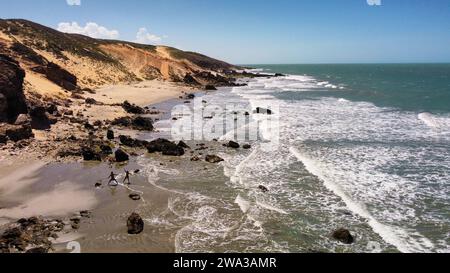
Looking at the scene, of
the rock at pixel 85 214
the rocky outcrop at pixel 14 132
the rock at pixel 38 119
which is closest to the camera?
the rock at pixel 85 214

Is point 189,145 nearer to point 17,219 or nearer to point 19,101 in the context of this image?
point 19,101

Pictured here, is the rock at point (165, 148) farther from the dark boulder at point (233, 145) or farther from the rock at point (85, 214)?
the rock at point (85, 214)

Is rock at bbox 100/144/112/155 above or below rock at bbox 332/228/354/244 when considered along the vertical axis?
above

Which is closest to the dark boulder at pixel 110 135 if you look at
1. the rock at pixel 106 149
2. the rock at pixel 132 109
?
the rock at pixel 106 149

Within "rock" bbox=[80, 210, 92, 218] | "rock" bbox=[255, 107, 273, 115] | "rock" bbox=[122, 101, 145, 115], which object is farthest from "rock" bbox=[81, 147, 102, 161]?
"rock" bbox=[255, 107, 273, 115]

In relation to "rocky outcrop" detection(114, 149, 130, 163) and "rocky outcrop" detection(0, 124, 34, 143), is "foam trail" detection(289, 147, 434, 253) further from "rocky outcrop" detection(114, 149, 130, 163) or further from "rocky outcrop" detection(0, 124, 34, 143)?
"rocky outcrop" detection(0, 124, 34, 143)

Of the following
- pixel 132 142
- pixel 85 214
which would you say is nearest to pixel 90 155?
pixel 132 142
